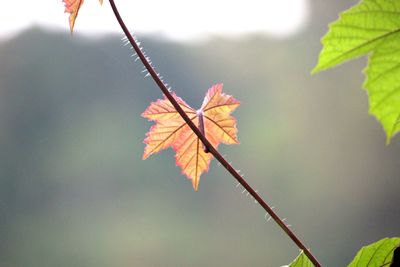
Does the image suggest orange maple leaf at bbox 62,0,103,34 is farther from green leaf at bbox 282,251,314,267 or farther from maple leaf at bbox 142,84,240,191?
green leaf at bbox 282,251,314,267

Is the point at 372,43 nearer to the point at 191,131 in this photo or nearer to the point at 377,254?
the point at 377,254

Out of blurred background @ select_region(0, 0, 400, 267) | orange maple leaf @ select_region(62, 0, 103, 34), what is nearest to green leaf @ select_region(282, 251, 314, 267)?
orange maple leaf @ select_region(62, 0, 103, 34)

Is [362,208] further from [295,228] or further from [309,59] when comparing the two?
[309,59]

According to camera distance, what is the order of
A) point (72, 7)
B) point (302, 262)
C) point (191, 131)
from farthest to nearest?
point (191, 131)
point (72, 7)
point (302, 262)

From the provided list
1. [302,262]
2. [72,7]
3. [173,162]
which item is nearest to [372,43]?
[302,262]

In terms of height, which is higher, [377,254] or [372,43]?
[372,43]

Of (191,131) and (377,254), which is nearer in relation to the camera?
(377,254)
